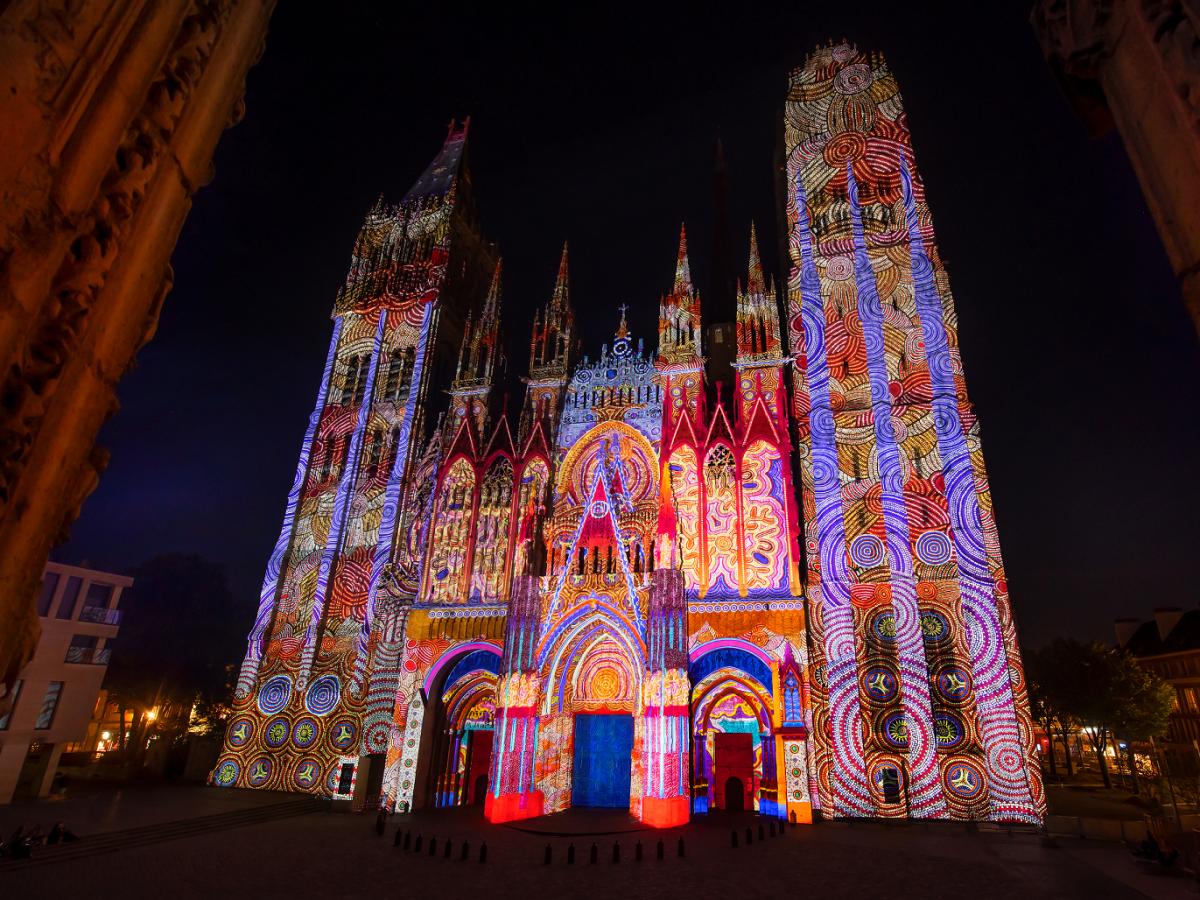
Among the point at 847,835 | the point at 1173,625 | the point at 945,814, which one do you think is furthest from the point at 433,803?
the point at 1173,625

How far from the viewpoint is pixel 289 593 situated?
90.8 feet

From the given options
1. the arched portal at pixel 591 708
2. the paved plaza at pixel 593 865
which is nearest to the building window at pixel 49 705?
the paved plaza at pixel 593 865

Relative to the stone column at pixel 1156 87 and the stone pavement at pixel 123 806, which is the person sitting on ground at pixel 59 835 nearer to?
the stone pavement at pixel 123 806

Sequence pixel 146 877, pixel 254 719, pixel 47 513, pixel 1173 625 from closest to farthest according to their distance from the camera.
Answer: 1. pixel 47 513
2. pixel 146 877
3. pixel 254 719
4. pixel 1173 625

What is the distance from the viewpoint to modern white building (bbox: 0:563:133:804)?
2319cm

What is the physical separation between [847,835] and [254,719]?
22.8 m

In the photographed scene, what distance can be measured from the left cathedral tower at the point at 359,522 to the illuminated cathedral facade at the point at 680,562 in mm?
151

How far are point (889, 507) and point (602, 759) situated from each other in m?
13.8

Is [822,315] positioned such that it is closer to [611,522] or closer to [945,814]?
[611,522]

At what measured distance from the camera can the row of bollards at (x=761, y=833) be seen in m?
16.8

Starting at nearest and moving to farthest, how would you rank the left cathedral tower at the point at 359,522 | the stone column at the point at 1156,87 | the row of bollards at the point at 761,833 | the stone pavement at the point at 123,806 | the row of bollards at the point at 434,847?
the stone column at the point at 1156,87
the row of bollards at the point at 434,847
the row of bollards at the point at 761,833
the stone pavement at the point at 123,806
the left cathedral tower at the point at 359,522

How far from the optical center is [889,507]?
74.2 ft

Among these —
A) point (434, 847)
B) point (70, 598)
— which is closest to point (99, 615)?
point (70, 598)

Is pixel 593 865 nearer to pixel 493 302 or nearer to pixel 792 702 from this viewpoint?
pixel 792 702
